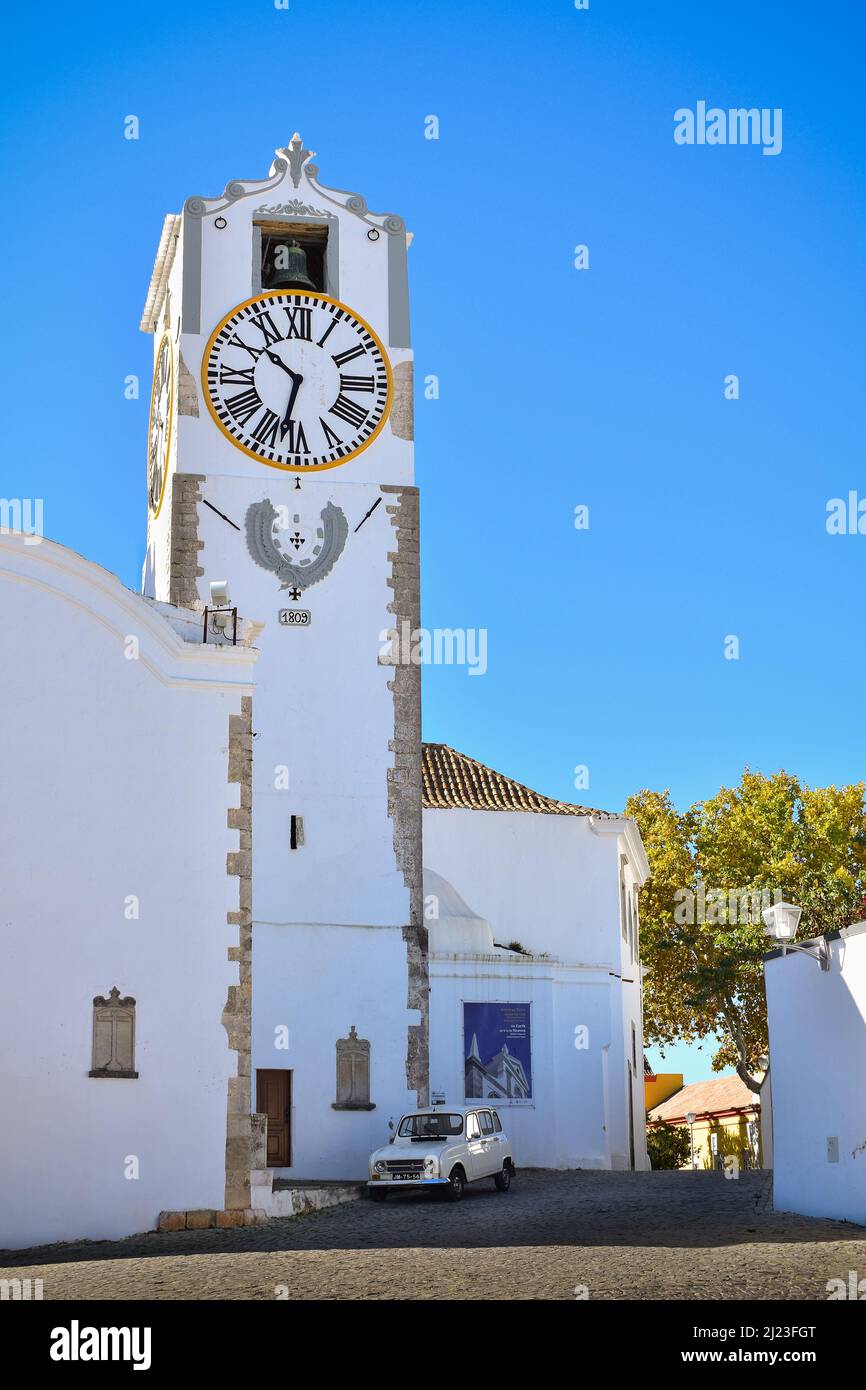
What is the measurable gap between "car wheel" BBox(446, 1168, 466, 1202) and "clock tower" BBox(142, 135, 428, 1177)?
413 centimetres

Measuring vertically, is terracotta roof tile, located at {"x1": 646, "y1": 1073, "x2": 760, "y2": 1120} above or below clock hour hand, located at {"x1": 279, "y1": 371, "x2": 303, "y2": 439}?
below

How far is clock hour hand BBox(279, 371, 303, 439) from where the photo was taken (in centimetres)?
3150

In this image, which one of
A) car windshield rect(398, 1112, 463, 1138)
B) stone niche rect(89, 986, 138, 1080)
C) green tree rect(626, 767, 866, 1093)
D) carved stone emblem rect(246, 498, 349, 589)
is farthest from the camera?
green tree rect(626, 767, 866, 1093)

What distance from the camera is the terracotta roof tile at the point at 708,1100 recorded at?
5581 cm

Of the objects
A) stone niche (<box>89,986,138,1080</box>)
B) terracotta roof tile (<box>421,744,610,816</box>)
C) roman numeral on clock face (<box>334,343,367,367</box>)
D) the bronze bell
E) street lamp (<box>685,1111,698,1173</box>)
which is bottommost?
street lamp (<box>685,1111,698,1173</box>)

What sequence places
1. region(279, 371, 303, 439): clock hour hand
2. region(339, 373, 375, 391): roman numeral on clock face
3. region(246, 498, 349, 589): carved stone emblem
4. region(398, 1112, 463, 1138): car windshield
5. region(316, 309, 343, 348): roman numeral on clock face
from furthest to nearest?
region(316, 309, 343, 348): roman numeral on clock face, region(339, 373, 375, 391): roman numeral on clock face, region(279, 371, 303, 439): clock hour hand, region(246, 498, 349, 589): carved stone emblem, region(398, 1112, 463, 1138): car windshield

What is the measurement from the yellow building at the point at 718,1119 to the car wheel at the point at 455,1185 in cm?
2740

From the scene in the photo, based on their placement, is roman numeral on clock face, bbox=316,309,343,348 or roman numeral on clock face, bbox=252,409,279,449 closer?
roman numeral on clock face, bbox=252,409,279,449

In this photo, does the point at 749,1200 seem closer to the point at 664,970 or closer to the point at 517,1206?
the point at 517,1206

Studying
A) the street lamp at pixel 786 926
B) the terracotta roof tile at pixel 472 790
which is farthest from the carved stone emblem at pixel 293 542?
the street lamp at pixel 786 926

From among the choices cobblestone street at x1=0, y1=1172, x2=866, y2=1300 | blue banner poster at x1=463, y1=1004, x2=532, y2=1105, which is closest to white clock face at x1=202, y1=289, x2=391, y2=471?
blue banner poster at x1=463, y1=1004, x2=532, y2=1105

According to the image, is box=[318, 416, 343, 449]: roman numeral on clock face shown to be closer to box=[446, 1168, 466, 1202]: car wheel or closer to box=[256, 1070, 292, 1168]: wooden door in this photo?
box=[256, 1070, 292, 1168]: wooden door

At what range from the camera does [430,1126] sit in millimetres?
25672
